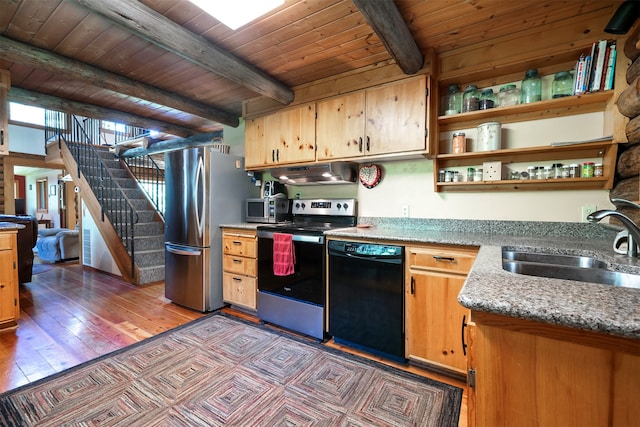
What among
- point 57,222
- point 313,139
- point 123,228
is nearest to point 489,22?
point 313,139

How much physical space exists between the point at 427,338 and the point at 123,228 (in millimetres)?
4779

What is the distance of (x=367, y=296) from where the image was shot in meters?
2.12

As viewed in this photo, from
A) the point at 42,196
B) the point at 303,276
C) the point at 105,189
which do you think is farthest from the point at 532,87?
the point at 42,196

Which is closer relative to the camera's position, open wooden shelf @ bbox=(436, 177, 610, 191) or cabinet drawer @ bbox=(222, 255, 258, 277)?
open wooden shelf @ bbox=(436, 177, 610, 191)

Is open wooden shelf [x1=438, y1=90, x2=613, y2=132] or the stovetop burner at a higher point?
open wooden shelf [x1=438, y1=90, x2=613, y2=132]

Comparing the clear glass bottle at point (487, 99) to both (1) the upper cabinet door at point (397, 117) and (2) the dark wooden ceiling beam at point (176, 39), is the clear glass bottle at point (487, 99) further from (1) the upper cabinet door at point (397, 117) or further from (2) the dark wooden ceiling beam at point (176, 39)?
(2) the dark wooden ceiling beam at point (176, 39)

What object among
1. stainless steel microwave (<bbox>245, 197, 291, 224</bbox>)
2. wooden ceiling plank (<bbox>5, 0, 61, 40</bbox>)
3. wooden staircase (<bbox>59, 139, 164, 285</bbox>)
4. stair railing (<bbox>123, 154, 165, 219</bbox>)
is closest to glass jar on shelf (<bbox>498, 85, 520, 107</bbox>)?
stainless steel microwave (<bbox>245, 197, 291, 224</bbox>)

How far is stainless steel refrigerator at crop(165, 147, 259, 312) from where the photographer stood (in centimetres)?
298

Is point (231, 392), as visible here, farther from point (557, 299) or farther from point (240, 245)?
point (557, 299)

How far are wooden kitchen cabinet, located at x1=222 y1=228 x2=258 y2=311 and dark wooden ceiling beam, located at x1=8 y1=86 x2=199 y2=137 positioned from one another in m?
2.35

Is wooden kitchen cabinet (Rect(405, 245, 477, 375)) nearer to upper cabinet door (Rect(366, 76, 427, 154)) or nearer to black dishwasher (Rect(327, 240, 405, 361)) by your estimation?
black dishwasher (Rect(327, 240, 405, 361))

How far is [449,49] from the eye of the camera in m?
2.21

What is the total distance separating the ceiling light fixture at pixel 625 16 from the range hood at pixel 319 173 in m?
1.92

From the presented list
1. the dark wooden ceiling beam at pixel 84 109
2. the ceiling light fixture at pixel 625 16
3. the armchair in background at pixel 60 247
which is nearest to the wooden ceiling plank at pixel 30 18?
the dark wooden ceiling beam at pixel 84 109
